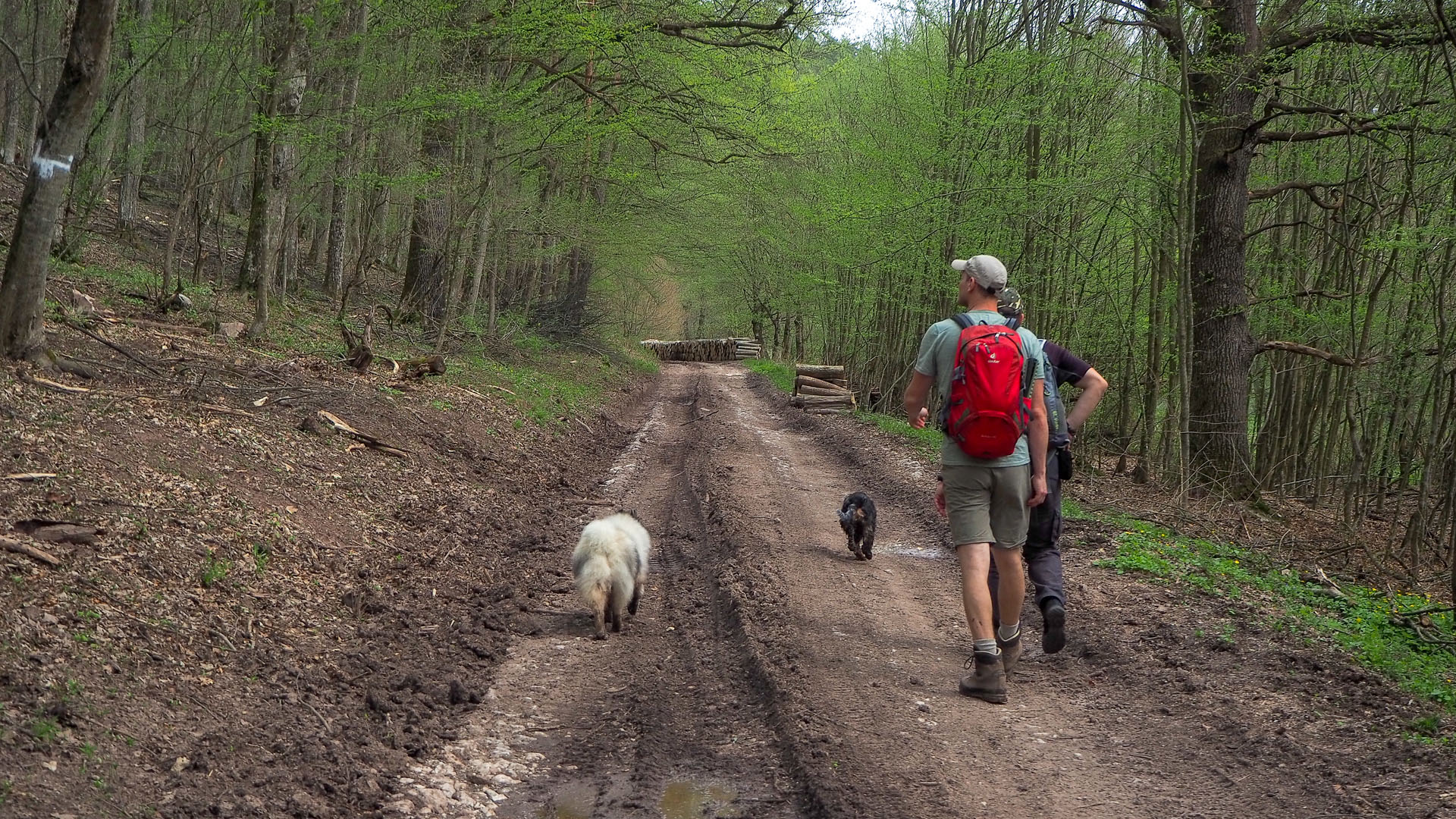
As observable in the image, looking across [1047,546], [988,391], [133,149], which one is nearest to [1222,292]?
[1047,546]

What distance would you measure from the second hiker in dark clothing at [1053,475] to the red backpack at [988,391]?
400 millimetres

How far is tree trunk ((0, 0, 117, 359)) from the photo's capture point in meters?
7.08

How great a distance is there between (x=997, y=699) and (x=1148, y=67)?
1348 cm

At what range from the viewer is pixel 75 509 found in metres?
5.32

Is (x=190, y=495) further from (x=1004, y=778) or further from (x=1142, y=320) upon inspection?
(x=1142, y=320)

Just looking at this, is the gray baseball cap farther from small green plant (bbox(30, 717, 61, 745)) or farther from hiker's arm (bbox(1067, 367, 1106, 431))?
small green plant (bbox(30, 717, 61, 745))

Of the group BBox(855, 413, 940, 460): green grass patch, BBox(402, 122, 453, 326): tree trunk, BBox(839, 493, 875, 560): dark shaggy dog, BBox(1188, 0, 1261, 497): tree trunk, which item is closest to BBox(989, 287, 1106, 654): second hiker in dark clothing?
BBox(839, 493, 875, 560): dark shaggy dog

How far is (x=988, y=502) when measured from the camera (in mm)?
5059

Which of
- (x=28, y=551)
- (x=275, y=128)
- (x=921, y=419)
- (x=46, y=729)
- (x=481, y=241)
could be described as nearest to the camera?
(x=46, y=729)

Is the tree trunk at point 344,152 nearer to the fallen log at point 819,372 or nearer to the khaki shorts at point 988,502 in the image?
the fallen log at point 819,372

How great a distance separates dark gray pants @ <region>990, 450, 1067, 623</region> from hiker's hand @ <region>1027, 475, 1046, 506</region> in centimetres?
24

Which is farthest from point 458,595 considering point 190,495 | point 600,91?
point 600,91

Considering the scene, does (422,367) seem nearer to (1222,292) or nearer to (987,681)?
(987,681)

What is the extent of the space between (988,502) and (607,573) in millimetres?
2443
